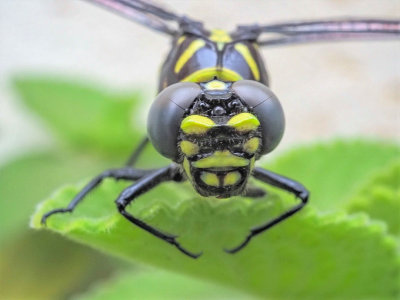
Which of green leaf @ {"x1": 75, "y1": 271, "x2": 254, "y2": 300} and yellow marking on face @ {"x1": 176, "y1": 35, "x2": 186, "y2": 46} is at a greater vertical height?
yellow marking on face @ {"x1": 176, "y1": 35, "x2": 186, "y2": 46}

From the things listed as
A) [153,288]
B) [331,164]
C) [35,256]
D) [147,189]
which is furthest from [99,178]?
[35,256]

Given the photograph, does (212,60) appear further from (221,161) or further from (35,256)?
(35,256)

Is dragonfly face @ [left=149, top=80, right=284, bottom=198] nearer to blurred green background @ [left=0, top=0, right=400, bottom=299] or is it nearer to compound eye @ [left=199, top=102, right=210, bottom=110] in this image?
compound eye @ [left=199, top=102, right=210, bottom=110]

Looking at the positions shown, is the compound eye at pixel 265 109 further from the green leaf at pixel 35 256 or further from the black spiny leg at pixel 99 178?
the green leaf at pixel 35 256

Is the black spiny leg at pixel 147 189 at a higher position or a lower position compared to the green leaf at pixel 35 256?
higher

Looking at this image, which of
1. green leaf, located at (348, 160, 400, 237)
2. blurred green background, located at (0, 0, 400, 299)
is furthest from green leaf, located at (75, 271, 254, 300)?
green leaf, located at (348, 160, 400, 237)

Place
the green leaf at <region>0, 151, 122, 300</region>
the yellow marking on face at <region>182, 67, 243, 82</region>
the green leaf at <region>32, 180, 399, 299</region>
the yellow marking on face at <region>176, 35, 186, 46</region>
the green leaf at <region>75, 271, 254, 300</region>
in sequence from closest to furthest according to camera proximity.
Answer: the green leaf at <region>32, 180, 399, 299</region>
the yellow marking on face at <region>182, 67, 243, 82</region>
the yellow marking on face at <region>176, 35, 186, 46</region>
the green leaf at <region>75, 271, 254, 300</region>
the green leaf at <region>0, 151, 122, 300</region>

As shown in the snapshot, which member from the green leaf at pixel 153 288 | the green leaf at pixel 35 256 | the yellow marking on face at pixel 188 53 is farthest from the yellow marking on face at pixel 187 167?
the green leaf at pixel 35 256
